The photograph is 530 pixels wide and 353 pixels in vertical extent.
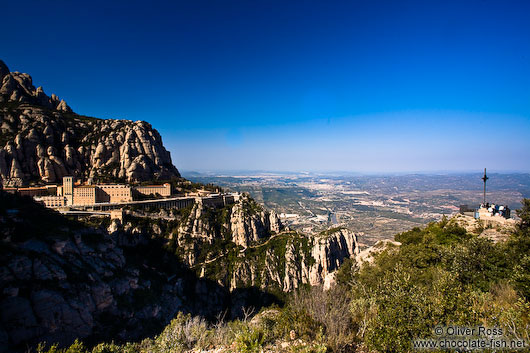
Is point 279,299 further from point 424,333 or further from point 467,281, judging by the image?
point 424,333

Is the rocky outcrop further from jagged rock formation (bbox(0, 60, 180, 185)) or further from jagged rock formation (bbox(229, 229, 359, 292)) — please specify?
jagged rock formation (bbox(0, 60, 180, 185))

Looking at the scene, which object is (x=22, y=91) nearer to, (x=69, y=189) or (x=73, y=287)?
(x=69, y=189)

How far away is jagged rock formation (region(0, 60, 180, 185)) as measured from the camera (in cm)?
5888

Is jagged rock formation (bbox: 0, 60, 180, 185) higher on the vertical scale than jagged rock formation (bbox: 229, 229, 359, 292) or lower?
higher

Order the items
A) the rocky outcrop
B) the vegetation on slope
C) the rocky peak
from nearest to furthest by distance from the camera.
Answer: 1. the vegetation on slope
2. the rocky outcrop
3. the rocky peak

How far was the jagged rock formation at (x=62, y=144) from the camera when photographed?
5888 centimetres

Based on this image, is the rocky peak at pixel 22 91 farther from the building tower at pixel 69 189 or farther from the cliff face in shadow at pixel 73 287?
the cliff face in shadow at pixel 73 287

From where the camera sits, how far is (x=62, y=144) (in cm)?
6769

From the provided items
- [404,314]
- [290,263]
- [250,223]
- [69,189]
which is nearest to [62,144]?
[69,189]

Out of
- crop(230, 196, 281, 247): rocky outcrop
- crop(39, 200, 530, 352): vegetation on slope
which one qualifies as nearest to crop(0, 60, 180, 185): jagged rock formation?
crop(230, 196, 281, 247): rocky outcrop

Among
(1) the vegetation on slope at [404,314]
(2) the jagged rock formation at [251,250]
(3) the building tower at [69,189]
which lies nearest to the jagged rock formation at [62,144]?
(3) the building tower at [69,189]

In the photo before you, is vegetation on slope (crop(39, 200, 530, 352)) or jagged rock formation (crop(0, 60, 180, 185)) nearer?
vegetation on slope (crop(39, 200, 530, 352))

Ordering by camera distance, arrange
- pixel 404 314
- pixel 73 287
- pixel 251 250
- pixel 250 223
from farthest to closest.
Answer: pixel 250 223 → pixel 251 250 → pixel 73 287 → pixel 404 314

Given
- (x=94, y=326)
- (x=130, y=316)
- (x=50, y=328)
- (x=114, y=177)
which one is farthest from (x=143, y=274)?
(x=114, y=177)
